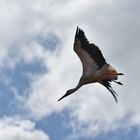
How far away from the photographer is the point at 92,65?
76.7 feet

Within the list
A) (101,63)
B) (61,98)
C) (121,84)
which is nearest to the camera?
Answer: (121,84)

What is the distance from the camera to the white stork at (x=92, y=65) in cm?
2189

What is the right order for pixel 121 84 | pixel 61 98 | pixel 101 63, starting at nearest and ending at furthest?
pixel 121 84 → pixel 101 63 → pixel 61 98

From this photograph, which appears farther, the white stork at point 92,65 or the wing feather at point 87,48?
the wing feather at point 87,48

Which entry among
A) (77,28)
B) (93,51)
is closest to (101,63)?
(93,51)

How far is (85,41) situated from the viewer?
2331cm

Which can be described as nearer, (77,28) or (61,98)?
(77,28)

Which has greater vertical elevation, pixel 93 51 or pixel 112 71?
pixel 93 51

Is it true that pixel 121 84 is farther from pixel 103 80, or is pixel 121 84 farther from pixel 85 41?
pixel 85 41

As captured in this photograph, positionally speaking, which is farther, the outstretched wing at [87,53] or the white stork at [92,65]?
the outstretched wing at [87,53]

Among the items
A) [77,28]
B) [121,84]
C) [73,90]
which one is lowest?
[121,84]

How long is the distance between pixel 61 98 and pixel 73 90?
3.94 feet

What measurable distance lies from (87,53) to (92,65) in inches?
27.8

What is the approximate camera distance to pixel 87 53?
23609 mm
